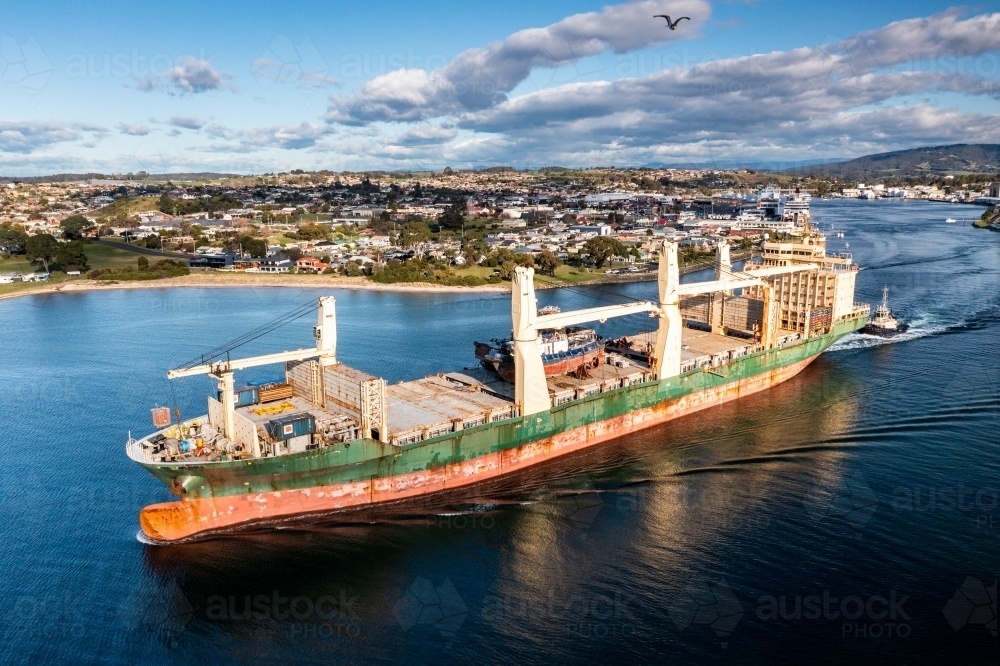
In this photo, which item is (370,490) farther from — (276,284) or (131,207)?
(131,207)

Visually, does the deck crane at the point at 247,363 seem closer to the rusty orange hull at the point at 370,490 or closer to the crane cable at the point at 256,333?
the rusty orange hull at the point at 370,490

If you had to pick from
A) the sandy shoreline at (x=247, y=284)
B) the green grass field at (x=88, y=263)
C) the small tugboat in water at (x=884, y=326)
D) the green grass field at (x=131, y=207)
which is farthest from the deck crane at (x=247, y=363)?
the green grass field at (x=131, y=207)

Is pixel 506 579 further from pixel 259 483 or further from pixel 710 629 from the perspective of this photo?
pixel 259 483

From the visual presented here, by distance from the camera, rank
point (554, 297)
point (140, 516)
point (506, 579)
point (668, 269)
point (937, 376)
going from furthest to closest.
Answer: point (554, 297) → point (937, 376) → point (668, 269) → point (140, 516) → point (506, 579)

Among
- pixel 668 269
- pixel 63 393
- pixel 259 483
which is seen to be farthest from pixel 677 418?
pixel 63 393

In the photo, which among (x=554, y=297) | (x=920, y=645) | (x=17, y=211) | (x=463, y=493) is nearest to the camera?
(x=920, y=645)
